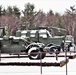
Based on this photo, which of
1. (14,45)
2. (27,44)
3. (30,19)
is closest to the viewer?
(14,45)

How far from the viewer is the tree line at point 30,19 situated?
80.9 m

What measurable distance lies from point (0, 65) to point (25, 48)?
791 cm

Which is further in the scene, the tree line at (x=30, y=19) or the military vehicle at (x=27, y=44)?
the tree line at (x=30, y=19)

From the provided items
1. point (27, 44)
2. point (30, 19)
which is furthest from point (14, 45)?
point (30, 19)

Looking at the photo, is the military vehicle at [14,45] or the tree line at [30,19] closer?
the military vehicle at [14,45]

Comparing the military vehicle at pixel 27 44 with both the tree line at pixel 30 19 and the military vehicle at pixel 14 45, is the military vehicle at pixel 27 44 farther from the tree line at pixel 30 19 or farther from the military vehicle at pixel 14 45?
the tree line at pixel 30 19

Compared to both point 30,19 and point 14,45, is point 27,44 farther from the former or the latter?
point 30,19

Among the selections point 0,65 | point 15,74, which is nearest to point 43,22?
point 0,65

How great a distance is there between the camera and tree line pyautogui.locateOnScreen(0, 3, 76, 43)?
266 ft

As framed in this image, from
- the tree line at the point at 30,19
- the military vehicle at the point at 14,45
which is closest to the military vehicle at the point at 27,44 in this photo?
the military vehicle at the point at 14,45

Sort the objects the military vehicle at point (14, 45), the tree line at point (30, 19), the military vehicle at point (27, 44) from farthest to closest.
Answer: the tree line at point (30, 19) → the military vehicle at point (14, 45) → the military vehicle at point (27, 44)

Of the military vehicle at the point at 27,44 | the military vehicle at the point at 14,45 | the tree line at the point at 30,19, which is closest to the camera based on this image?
the military vehicle at the point at 27,44

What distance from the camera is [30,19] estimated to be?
268 ft

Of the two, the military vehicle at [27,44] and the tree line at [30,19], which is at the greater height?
the tree line at [30,19]
